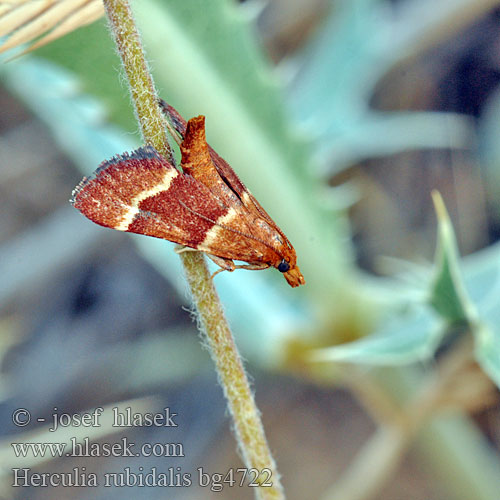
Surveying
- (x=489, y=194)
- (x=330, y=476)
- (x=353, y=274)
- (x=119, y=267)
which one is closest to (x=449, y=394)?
(x=353, y=274)

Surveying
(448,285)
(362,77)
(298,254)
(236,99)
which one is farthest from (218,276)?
(362,77)

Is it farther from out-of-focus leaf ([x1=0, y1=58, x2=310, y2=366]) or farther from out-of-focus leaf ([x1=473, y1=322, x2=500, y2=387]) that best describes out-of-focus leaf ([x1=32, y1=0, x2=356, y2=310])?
out-of-focus leaf ([x1=473, y1=322, x2=500, y2=387])

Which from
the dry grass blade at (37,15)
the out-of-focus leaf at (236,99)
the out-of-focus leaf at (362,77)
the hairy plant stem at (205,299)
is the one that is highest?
the out-of-focus leaf at (362,77)

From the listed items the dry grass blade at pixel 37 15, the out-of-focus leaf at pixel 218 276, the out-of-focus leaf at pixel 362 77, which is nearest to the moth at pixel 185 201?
the dry grass blade at pixel 37 15

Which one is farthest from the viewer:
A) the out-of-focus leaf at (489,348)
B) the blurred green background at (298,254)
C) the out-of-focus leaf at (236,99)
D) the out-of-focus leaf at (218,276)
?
the out-of-focus leaf at (218,276)

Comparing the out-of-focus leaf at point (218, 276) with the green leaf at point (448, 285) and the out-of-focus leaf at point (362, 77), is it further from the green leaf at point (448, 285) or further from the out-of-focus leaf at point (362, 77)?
the green leaf at point (448, 285)

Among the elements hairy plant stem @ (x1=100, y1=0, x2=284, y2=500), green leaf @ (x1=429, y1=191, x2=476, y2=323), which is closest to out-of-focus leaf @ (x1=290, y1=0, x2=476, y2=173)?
green leaf @ (x1=429, y1=191, x2=476, y2=323)
